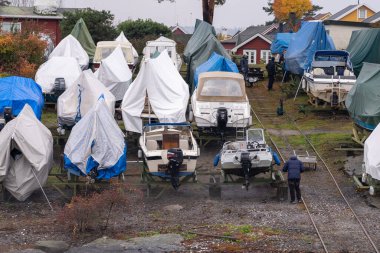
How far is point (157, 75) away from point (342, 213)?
9.49 metres

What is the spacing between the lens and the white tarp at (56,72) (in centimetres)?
3091

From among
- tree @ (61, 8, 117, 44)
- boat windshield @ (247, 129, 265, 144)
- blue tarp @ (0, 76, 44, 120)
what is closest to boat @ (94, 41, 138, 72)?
blue tarp @ (0, 76, 44, 120)

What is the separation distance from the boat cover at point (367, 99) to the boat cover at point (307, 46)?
26.3 ft

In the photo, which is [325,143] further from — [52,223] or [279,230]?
[52,223]

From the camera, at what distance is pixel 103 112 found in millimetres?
21328

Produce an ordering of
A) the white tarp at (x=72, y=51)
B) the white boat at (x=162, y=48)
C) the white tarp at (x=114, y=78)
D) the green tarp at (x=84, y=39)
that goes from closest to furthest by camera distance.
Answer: the white tarp at (x=114, y=78) < the white tarp at (x=72, y=51) < the white boat at (x=162, y=48) < the green tarp at (x=84, y=39)

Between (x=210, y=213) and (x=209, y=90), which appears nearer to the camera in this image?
(x=210, y=213)

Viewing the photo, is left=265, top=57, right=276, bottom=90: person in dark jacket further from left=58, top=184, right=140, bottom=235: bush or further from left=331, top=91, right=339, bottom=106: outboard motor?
left=58, top=184, right=140, bottom=235: bush

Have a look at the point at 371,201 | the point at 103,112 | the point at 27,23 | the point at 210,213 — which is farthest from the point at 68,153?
the point at 27,23

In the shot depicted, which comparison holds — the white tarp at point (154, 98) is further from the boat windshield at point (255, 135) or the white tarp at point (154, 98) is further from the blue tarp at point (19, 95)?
the boat windshield at point (255, 135)

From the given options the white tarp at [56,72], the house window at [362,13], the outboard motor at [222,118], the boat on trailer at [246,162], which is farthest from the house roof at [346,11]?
the boat on trailer at [246,162]

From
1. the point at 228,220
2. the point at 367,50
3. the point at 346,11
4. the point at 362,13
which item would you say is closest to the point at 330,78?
the point at 367,50

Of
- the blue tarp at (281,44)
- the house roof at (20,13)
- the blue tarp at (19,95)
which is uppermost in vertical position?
the house roof at (20,13)

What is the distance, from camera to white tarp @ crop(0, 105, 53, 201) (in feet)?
65.3
